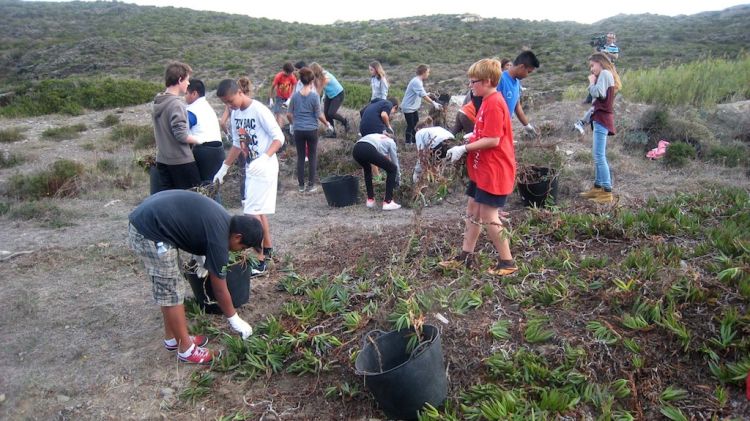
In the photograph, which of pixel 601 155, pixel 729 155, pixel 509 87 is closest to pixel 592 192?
pixel 601 155

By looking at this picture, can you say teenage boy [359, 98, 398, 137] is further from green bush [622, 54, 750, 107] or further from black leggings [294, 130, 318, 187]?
green bush [622, 54, 750, 107]

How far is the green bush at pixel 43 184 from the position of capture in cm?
820

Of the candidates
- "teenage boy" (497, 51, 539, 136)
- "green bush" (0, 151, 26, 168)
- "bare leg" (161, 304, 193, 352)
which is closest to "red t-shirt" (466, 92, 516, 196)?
"teenage boy" (497, 51, 539, 136)

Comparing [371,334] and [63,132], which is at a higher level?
[371,334]

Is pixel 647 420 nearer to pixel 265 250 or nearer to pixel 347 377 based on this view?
pixel 347 377

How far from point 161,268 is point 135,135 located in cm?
993

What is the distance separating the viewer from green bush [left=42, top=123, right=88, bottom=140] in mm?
12422

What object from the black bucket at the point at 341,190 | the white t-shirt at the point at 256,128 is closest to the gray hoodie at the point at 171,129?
the white t-shirt at the point at 256,128

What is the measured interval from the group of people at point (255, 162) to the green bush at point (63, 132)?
763cm

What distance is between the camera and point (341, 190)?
6.91 meters

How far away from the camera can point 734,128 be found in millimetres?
9227

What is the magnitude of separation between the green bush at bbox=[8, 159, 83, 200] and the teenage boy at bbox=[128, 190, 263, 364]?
5945mm

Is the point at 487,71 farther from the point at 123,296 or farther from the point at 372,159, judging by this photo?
the point at 123,296

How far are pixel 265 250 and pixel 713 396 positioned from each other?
3490mm
